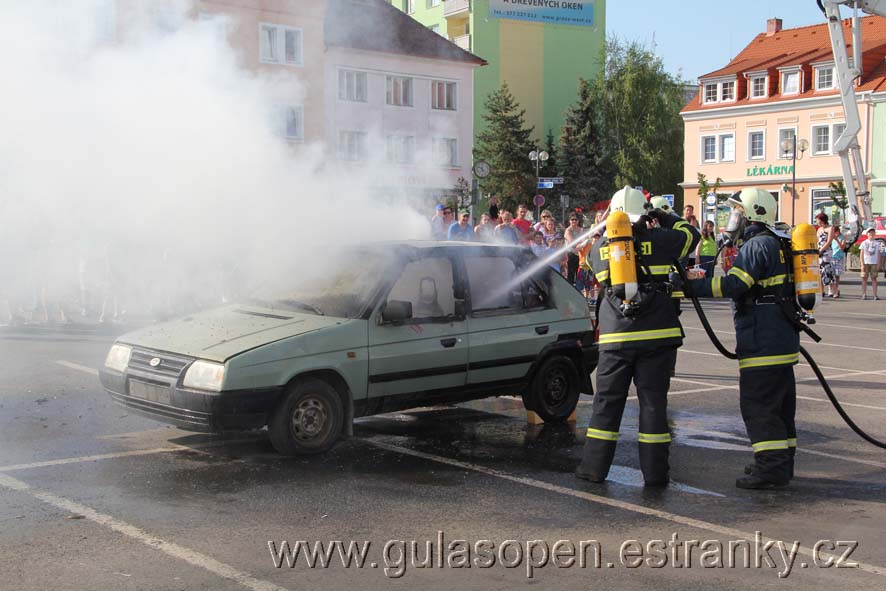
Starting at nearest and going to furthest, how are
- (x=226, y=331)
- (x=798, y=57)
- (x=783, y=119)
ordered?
(x=226, y=331) < (x=783, y=119) < (x=798, y=57)

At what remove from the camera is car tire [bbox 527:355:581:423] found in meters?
8.78

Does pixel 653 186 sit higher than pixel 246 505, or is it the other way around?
pixel 653 186

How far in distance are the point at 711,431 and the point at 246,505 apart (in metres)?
Answer: 4.34

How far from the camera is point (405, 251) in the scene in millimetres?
8273

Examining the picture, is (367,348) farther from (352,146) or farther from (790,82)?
(790,82)

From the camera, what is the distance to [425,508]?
6102 mm

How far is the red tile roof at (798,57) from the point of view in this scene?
55.7 metres

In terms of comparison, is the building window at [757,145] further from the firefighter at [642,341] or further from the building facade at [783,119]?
the firefighter at [642,341]

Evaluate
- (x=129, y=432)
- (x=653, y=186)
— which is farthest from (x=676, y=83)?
(x=129, y=432)

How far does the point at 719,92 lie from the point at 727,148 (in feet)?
12.4

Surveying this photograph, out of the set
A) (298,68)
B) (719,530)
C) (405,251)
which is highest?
(298,68)

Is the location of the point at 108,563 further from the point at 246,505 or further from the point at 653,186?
the point at 653,186

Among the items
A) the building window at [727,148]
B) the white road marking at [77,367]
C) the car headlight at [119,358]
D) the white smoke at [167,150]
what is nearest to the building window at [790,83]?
the building window at [727,148]

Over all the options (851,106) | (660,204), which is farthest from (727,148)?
(660,204)
